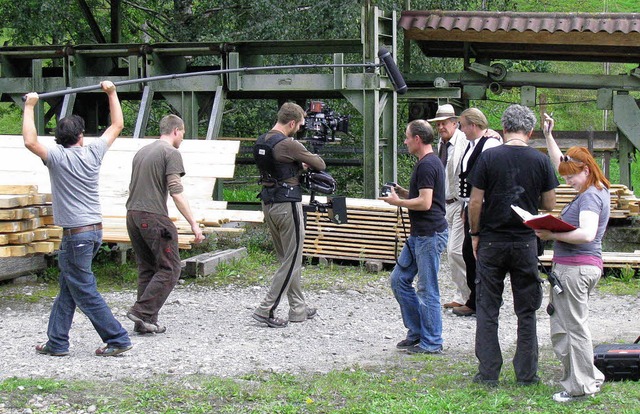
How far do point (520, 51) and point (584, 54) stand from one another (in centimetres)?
101

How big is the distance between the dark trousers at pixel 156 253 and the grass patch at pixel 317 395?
1667 mm

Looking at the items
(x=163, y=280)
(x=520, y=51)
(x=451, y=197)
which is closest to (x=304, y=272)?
(x=451, y=197)

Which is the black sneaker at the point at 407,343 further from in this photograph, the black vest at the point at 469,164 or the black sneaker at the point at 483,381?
the black vest at the point at 469,164

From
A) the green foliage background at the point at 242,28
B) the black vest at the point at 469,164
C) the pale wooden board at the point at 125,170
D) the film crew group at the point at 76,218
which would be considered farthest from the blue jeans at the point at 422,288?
the green foliage background at the point at 242,28

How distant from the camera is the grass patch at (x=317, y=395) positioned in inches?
219

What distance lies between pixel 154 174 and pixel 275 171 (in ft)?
3.58

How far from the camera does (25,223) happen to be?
887cm

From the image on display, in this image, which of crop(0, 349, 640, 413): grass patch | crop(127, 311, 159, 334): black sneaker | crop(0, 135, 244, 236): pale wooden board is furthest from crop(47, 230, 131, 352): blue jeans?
crop(0, 135, 244, 236): pale wooden board

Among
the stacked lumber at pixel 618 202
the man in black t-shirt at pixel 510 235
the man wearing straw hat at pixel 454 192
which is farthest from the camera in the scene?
the stacked lumber at pixel 618 202

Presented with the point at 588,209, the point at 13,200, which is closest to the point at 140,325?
the point at 13,200

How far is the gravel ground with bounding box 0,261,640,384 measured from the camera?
672 cm

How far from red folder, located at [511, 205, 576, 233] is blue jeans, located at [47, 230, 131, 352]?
10.9 ft

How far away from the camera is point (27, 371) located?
6527mm

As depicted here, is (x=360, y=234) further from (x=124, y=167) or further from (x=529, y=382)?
(x=529, y=382)
